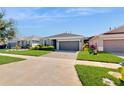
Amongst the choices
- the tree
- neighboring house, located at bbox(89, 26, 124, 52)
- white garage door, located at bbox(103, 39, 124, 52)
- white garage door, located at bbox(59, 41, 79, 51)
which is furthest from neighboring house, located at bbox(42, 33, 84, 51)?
the tree

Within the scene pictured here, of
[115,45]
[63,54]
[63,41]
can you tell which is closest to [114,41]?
[115,45]

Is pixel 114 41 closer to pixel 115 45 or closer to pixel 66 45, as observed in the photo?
pixel 115 45

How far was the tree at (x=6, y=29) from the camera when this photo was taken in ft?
41.6

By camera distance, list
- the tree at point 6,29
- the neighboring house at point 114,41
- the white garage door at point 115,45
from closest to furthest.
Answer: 1. the tree at point 6,29
2. the neighboring house at point 114,41
3. the white garage door at point 115,45

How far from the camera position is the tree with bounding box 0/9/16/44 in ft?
41.6

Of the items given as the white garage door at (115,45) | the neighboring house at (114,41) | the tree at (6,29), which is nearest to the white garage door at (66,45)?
the neighboring house at (114,41)

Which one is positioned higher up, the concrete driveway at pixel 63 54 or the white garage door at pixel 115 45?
the white garage door at pixel 115 45

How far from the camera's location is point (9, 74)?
10750mm

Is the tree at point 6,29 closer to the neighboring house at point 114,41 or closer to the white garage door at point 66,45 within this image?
the white garage door at point 66,45
